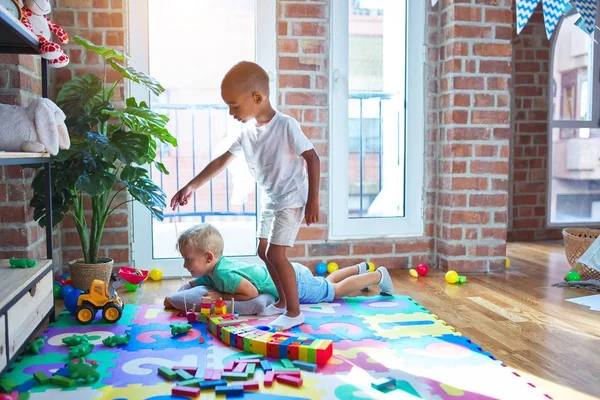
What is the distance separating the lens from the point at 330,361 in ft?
5.81

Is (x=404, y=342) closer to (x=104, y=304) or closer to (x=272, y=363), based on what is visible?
(x=272, y=363)

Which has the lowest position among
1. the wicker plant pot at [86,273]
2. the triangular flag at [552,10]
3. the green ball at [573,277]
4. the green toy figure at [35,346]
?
the green toy figure at [35,346]

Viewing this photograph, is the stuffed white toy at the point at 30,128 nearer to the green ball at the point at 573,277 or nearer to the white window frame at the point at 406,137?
the white window frame at the point at 406,137

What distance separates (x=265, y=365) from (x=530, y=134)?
11.5 ft

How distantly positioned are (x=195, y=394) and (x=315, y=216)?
2.75 feet

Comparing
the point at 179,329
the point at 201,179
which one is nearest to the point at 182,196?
the point at 201,179

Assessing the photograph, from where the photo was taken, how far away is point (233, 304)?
2240mm

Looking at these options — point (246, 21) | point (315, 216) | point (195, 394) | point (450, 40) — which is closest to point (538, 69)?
point (450, 40)

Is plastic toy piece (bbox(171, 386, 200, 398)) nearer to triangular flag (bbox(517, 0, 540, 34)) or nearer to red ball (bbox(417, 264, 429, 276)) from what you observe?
red ball (bbox(417, 264, 429, 276))

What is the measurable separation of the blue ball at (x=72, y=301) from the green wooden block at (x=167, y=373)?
0.72 m

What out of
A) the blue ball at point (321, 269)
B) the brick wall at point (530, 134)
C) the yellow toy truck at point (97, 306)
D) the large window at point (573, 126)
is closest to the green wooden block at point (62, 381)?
the yellow toy truck at point (97, 306)

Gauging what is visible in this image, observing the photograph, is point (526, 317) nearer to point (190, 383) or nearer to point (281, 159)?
point (281, 159)

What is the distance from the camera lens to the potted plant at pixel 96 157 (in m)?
2.34

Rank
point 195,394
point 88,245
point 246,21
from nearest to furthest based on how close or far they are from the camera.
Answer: point 195,394 → point 88,245 → point 246,21
